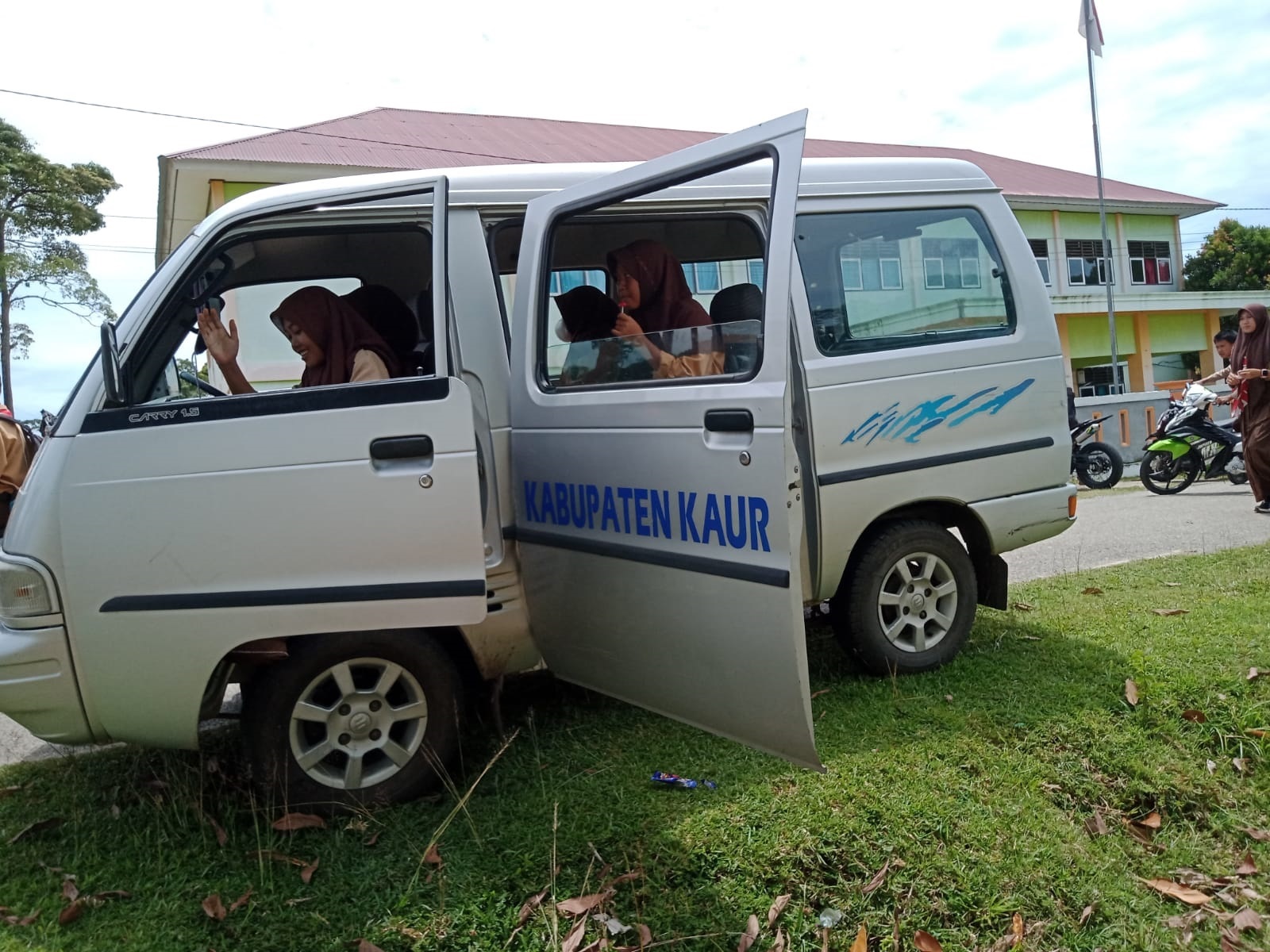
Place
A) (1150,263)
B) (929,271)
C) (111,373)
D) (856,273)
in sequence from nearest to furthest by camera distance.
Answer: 1. (111,373)
2. (856,273)
3. (929,271)
4. (1150,263)

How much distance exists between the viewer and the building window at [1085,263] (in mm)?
29469

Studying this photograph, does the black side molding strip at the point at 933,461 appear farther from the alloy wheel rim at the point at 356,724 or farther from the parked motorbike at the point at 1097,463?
the parked motorbike at the point at 1097,463

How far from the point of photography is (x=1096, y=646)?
4441mm

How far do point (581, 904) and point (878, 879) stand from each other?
85 centimetres

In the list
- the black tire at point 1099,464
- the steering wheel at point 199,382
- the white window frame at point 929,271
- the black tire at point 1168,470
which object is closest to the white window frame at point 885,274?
the white window frame at point 929,271

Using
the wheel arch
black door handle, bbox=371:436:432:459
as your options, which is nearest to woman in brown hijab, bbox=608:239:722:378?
black door handle, bbox=371:436:432:459

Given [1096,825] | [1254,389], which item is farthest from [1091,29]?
[1096,825]

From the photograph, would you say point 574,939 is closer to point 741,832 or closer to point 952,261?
point 741,832

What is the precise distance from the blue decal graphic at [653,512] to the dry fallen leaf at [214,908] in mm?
1521

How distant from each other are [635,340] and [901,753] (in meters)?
1.73

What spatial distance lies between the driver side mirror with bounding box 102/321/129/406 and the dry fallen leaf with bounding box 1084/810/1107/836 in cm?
331

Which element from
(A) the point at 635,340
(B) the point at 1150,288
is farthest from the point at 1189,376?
(A) the point at 635,340

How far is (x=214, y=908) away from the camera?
2758 mm

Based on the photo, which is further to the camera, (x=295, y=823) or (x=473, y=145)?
(x=473, y=145)
